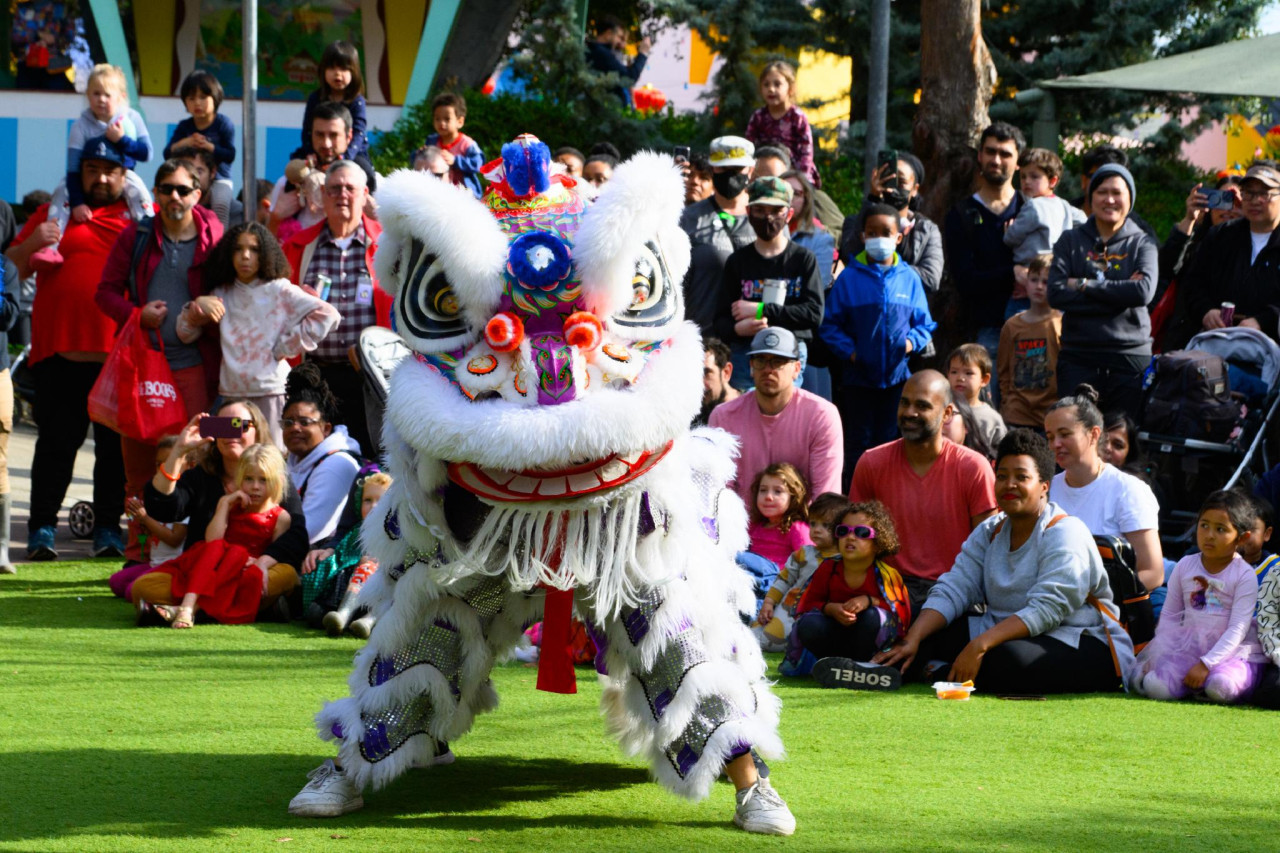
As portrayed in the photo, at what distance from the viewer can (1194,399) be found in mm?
7582

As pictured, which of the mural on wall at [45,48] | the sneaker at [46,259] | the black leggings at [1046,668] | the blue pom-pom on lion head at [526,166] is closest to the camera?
the blue pom-pom on lion head at [526,166]

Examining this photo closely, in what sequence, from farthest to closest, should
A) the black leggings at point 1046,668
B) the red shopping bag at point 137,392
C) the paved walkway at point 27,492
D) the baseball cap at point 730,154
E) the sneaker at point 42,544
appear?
the paved walkway at point 27,492 → the baseball cap at point 730,154 → the sneaker at point 42,544 → the red shopping bag at point 137,392 → the black leggings at point 1046,668

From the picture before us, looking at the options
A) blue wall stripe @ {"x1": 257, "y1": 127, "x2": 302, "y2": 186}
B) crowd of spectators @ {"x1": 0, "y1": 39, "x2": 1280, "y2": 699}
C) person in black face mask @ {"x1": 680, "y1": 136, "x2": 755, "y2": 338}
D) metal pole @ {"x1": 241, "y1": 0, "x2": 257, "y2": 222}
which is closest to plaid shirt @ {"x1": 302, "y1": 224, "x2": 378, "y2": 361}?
crowd of spectators @ {"x1": 0, "y1": 39, "x2": 1280, "y2": 699}

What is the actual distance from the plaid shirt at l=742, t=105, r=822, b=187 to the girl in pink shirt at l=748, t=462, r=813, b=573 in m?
3.88

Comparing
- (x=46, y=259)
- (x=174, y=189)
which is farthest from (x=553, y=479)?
(x=46, y=259)

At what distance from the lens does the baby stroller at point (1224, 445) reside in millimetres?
7629

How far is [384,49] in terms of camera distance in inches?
680

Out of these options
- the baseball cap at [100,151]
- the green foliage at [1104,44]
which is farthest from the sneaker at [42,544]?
the green foliage at [1104,44]

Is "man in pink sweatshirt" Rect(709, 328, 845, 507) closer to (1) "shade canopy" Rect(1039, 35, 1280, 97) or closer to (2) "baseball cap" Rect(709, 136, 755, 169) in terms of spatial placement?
(2) "baseball cap" Rect(709, 136, 755, 169)

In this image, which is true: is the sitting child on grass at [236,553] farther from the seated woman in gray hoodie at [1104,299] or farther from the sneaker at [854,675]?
the seated woman in gray hoodie at [1104,299]

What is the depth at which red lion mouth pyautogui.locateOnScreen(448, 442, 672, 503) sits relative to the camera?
Result: 12.8 feet

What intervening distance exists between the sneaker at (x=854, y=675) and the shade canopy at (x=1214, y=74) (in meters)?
5.19

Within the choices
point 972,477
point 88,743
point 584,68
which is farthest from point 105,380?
point 584,68

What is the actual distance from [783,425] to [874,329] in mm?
1074
